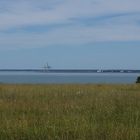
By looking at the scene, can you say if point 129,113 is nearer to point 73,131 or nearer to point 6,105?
point 73,131

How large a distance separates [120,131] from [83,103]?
6640mm

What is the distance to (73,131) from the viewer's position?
39.6 feet

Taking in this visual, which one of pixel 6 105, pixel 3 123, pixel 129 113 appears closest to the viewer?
pixel 3 123

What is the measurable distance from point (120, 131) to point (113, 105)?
5.18m

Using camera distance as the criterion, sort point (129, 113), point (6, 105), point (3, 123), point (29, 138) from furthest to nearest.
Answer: point (6, 105) → point (129, 113) → point (3, 123) → point (29, 138)

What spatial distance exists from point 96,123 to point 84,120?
0.34 metres

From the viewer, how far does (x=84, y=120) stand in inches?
534

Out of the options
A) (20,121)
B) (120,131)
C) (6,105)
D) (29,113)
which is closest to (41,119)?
(20,121)

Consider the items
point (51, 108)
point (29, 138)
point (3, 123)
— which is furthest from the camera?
point (51, 108)

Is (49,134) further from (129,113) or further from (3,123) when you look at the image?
(129,113)

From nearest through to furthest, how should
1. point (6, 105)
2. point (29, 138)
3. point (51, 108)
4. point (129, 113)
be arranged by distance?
point (29, 138) < point (129, 113) < point (51, 108) < point (6, 105)

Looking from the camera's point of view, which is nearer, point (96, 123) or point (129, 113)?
point (96, 123)

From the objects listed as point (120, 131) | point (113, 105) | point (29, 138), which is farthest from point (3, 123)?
point (113, 105)

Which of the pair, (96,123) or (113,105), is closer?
(96,123)
